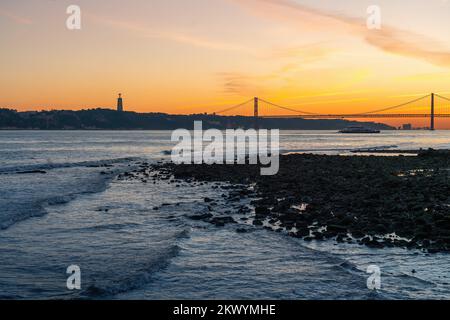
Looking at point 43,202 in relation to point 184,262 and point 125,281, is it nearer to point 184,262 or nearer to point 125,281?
point 184,262

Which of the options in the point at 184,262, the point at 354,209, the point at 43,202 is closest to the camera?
the point at 184,262

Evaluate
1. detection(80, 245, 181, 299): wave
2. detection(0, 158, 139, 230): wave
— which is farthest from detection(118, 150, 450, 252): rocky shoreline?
detection(0, 158, 139, 230): wave

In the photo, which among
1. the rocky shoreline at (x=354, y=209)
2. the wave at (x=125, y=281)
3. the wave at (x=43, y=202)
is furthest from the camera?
the wave at (x=43, y=202)

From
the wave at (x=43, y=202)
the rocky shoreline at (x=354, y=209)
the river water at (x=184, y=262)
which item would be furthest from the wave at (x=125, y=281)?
the wave at (x=43, y=202)

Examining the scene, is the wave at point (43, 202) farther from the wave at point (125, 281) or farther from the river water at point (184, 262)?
the wave at point (125, 281)

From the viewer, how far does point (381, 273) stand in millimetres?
9148

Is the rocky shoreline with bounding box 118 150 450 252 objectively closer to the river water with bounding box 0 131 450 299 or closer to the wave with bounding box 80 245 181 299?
the river water with bounding box 0 131 450 299

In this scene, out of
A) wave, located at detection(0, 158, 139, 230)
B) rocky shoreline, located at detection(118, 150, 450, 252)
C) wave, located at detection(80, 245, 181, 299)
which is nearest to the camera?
wave, located at detection(80, 245, 181, 299)

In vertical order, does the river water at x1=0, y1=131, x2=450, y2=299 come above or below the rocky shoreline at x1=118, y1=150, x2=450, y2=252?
below

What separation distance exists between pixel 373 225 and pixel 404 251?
7.71 feet

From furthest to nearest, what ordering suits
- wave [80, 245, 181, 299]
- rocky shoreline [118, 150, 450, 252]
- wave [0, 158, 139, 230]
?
wave [0, 158, 139, 230]
rocky shoreline [118, 150, 450, 252]
wave [80, 245, 181, 299]

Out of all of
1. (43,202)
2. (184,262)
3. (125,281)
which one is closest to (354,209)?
(184,262)
